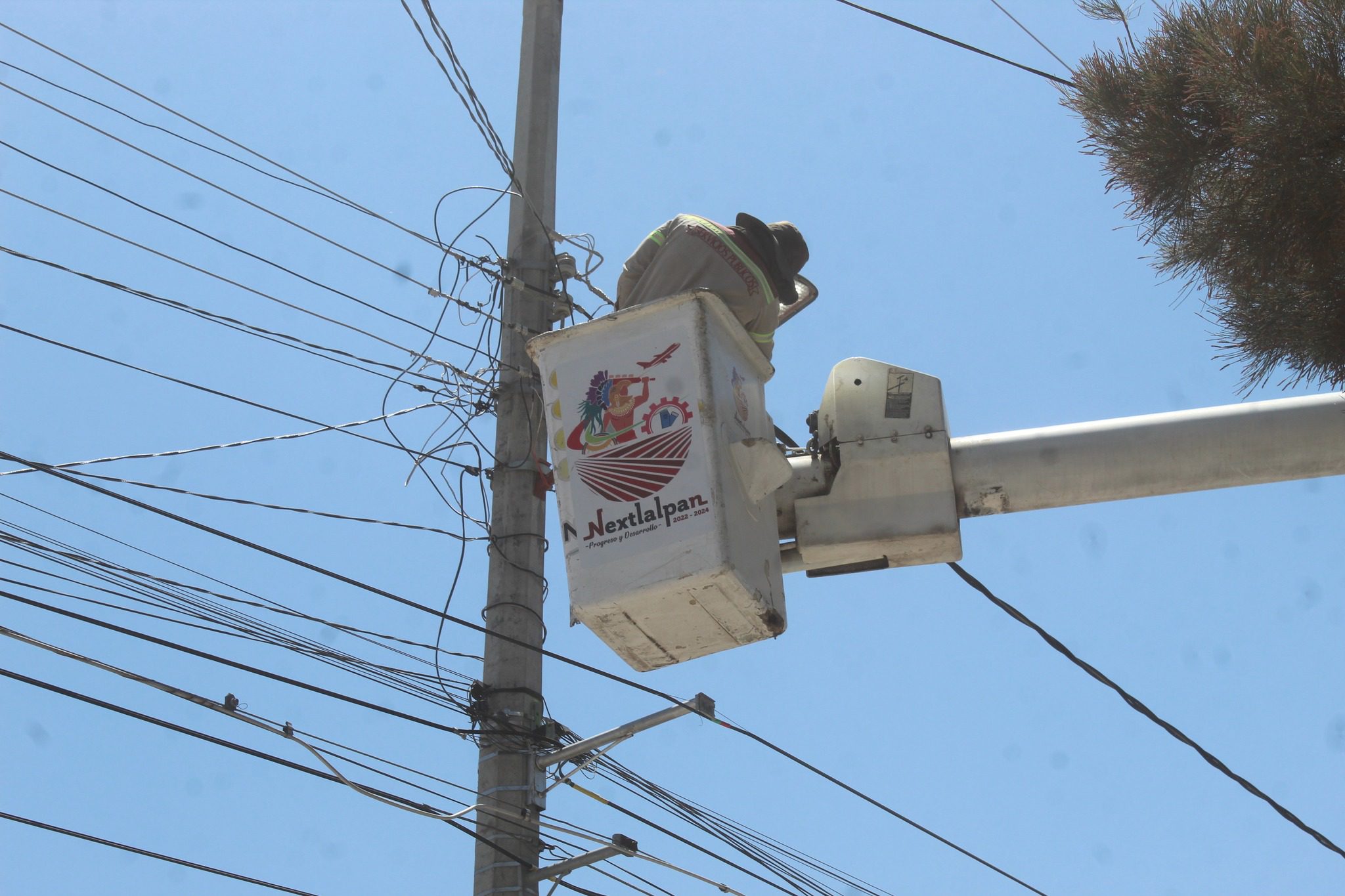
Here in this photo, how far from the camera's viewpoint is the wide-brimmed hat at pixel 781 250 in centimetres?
561

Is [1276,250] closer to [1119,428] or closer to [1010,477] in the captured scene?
[1119,428]

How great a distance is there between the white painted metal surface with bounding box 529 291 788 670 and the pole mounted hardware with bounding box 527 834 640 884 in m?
1.15

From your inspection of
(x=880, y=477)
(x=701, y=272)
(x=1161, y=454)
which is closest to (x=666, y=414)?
(x=701, y=272)

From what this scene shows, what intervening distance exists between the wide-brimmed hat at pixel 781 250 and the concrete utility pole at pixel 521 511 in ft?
4.22

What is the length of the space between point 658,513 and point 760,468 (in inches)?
14.2

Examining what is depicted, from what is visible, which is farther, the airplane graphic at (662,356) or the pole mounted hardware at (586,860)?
the pole mounted hardware at (586,860)

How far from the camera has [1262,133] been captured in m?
4.30

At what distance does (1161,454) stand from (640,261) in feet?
6.39

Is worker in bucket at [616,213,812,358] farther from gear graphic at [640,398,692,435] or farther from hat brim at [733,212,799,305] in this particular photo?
gear graphic at [640,398,692,435]

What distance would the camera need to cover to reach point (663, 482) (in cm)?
495

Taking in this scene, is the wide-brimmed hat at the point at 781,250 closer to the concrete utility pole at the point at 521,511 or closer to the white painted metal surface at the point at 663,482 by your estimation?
the white painted metal surface at the point at 663,482

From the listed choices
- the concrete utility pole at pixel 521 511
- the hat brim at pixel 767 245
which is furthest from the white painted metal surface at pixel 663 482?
the concrete utility pole at pixel 521 511

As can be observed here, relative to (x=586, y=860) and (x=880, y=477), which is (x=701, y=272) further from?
(x=586, y=860)

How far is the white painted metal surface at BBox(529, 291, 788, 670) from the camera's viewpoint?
4.88m
